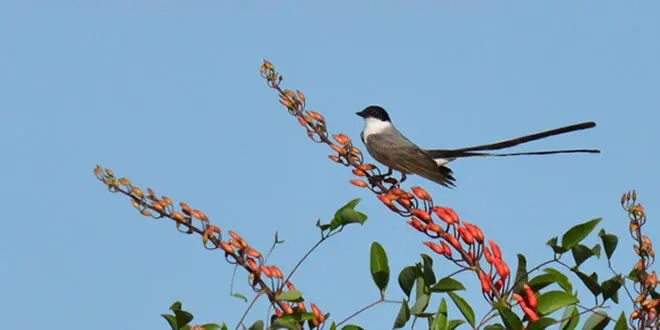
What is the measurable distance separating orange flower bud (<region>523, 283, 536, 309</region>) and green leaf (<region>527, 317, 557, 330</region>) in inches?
6.2

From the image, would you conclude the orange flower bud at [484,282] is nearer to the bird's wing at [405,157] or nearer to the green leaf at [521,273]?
the green leaf at [521,273]

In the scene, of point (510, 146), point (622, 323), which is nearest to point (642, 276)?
point (622, 323)

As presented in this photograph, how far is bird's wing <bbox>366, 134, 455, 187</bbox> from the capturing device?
21.2 feet

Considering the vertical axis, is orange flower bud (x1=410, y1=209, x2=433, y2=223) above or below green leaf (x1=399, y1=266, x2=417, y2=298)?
above

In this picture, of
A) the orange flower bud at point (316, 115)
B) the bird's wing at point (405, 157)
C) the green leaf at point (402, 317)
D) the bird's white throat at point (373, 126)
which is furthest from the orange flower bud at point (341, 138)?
the bird's white throat at point (373, 126)

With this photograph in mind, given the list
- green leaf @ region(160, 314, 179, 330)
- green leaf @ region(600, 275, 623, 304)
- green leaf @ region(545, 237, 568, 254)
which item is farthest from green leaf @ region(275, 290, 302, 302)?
green leaf @ region(600, 275, 623, 304)

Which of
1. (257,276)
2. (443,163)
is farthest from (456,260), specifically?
(443,163)

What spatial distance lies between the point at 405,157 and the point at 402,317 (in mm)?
4004

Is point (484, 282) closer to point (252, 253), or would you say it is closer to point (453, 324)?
point (453, 324)

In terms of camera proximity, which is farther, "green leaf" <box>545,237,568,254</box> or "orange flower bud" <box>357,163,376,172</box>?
"orange flower bud" <box>357,163,376,172</box>

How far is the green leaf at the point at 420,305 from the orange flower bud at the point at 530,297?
1.04ft

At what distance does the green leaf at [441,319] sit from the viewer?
316 centimetres

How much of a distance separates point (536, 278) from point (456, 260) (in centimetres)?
28

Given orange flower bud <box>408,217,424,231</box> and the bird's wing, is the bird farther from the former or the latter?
orange flower bud <box>408,217,424,231</box>
